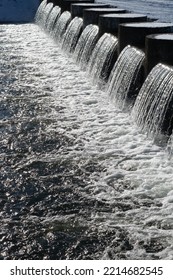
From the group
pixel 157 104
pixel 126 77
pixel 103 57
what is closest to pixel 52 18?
pixel 103 57

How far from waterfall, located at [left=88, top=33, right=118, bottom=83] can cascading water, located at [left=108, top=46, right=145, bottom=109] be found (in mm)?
765

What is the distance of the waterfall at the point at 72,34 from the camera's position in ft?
55.5

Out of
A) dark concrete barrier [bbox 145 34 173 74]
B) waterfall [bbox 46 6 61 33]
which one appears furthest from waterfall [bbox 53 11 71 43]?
dark concrete barrier [bbox 145 34 173 74]

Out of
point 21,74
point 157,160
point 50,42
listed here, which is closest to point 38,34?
point 50,42

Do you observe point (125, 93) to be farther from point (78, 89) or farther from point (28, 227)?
point (28, 227)

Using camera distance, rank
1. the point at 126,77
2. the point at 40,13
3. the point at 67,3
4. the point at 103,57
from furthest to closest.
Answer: the point at 40,13 < the point at 67,3 < the point at 103,57 < the point at 126,77

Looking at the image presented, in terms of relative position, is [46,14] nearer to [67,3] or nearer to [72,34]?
[67,3]

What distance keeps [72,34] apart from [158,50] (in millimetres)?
8189

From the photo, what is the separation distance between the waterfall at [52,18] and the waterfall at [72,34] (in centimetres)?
387

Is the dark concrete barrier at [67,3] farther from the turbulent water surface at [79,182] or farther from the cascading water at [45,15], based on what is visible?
the turbulent water surface at [79,182]

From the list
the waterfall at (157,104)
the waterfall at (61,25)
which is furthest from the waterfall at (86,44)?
the waterfall at (157,104)

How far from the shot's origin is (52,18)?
22766mm

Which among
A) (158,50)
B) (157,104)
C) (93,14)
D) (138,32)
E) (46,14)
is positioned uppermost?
(93,14)

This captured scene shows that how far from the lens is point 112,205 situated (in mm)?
6348
